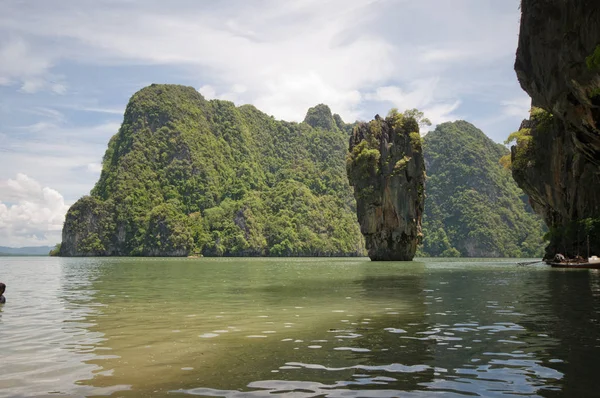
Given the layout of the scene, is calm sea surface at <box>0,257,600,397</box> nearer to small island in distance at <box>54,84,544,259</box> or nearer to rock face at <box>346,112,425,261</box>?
rock face at <box>346,112,425,261</box>

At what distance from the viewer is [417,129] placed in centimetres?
8094

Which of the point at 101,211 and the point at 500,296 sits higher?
the point at 101,211

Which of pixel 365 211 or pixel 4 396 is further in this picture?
pixel 365 211

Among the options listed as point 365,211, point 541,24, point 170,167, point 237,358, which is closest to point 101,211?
point 170,167

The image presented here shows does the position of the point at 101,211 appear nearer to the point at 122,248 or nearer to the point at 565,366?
the point at 122,248

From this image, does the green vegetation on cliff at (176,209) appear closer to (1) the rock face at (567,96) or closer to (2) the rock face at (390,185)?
(2) the rock face at (390,185)

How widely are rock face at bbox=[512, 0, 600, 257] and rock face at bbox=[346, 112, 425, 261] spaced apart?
26.9 meters

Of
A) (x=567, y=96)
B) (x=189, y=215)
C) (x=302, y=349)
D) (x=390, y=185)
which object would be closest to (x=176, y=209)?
(x=189, y=215)

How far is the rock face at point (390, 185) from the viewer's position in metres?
78.1

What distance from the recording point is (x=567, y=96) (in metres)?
27.2

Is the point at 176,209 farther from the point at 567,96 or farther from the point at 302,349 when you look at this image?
the point at 302,349

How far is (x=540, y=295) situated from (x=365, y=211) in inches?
2442

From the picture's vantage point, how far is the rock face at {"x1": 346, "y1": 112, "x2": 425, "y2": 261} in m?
78.1

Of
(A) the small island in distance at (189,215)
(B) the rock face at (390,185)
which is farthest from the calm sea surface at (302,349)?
(A) the small island in distance at (189,215)
